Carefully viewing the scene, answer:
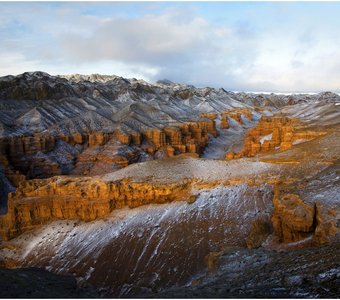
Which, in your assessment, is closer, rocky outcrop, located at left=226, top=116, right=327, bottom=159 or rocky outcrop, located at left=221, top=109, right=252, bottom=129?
rocky outcrop, located at left=226, top=116, right=327, bottom=159

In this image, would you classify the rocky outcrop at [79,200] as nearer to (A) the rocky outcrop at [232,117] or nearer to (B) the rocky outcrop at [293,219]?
(B) the rocky outcrop at [293,219]

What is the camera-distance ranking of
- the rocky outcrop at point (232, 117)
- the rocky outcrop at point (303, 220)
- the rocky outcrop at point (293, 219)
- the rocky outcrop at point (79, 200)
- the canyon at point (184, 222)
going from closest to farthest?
the canyon at point (184, 222)
the rocky outcrop at point (303, 220)
the rocky outcrop at point (293, 219)
the rocky outcrop at point (79, 200)
the rocky outcrop at point (232, 117)

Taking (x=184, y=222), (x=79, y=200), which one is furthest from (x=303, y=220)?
(x=79, y=200)

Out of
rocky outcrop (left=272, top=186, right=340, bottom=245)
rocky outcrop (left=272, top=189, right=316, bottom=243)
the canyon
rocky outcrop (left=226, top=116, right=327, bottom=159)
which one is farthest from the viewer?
rocky outcrop (left=226, top=116, right=327, bottom=159)

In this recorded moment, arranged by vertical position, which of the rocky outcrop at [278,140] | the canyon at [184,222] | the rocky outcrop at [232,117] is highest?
the rocky outcrop at [232,117]

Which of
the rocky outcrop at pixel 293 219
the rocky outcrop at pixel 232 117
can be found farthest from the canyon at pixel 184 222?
the rocky outcrop at pixel 232 117

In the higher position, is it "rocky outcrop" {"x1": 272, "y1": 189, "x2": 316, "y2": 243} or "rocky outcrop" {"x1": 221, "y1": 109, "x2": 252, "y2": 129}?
"rocky outcrop" {"x1": 221, "y1": 109, "x2": 252, "y2": 129}

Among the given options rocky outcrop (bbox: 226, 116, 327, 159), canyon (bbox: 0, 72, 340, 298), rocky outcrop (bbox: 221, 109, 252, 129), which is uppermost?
rocky outcrop (bbox: 221, 109, 252, 129)

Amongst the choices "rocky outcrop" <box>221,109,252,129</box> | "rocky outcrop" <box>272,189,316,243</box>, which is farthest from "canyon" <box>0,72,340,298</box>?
"rocky outcrop" <box>221,109,252,129</box>

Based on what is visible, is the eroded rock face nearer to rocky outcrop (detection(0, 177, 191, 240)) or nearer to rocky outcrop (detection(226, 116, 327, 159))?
rocky outcrop (detection(0, 177, 191, 240))

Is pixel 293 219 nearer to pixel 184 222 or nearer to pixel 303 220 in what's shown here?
pixel 303 220

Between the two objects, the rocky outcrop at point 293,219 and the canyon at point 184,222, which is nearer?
the canyon at point 184,222
